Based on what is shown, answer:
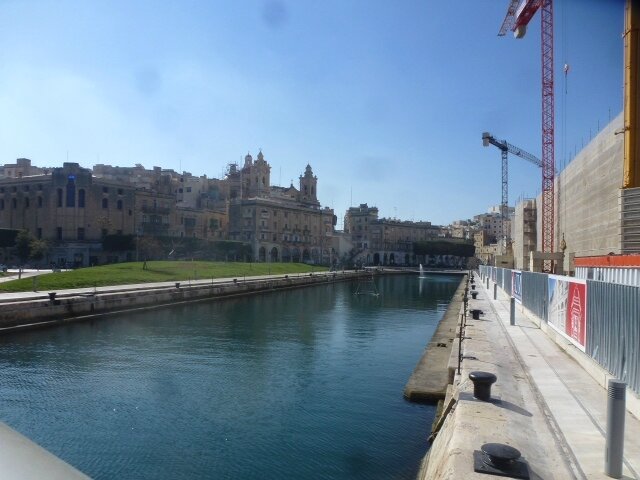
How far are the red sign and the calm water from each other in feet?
13.2

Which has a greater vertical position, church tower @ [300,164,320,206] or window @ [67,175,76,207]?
church tower @ [300,164,320,206]

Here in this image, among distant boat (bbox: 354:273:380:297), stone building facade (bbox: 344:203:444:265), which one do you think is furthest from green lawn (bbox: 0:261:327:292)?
stone building facade (bbox: 344:203:444:265)

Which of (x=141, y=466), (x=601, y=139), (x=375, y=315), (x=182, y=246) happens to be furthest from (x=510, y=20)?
(x=141, y=466)

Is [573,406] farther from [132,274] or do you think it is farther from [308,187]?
[308,187]

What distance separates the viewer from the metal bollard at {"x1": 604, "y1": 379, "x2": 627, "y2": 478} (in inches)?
220

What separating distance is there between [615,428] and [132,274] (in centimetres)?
4603

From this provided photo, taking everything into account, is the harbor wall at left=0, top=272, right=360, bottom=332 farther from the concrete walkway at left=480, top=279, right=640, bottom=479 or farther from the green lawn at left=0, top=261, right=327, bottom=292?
the concrete walkway at left=480, top=279, right=640, bottom=479

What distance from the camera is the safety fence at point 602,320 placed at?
8266 millimetres

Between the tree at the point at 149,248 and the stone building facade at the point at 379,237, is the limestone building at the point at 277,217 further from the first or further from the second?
the tree at the point at 149,248

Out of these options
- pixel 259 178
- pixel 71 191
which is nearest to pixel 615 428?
pixel 71 191

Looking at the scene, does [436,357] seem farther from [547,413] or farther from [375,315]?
[375,315]

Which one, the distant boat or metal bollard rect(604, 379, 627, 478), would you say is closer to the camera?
metal bollard rect(604, 379, 627, 478)

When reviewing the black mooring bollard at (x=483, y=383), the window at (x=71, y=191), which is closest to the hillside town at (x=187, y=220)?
the window at (x=71, y=191)

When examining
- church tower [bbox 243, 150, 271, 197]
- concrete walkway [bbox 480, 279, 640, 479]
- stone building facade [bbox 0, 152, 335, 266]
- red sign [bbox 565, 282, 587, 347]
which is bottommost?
concrete walkway [bbox 480, 279, 640, 479]
